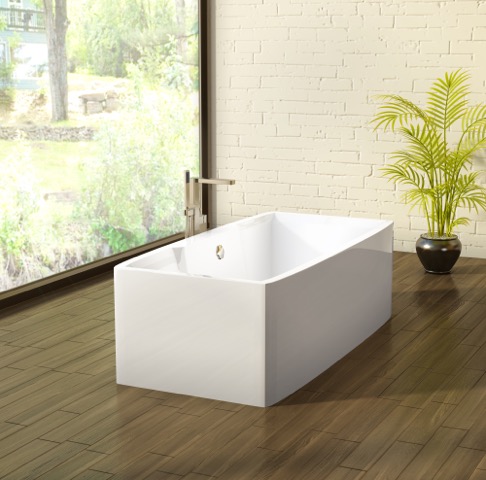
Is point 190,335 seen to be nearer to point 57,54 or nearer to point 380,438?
point 380,438

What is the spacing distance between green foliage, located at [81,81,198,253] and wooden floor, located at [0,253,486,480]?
1.23 meters

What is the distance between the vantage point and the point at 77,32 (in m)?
5.48

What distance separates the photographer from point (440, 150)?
5859 millimetres

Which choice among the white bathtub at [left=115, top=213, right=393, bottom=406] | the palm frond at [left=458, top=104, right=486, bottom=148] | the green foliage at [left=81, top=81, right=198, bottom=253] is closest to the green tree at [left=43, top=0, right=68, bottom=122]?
the green foliage at [left=81, top=81, right=198, bottom=253]

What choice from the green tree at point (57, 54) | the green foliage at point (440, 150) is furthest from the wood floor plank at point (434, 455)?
the green tree at point (57, 54)

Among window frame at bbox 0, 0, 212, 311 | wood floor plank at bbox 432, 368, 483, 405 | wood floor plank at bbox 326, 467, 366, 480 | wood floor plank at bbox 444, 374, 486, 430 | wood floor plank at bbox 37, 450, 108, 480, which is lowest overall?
wood floor plank at bbox 37, 450, 108, 480

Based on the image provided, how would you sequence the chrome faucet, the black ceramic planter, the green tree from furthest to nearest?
the black ceramic planter < the green tree < the chrome faucet

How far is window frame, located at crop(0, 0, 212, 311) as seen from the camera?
17.1 feet

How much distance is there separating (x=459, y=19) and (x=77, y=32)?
240 centimetres

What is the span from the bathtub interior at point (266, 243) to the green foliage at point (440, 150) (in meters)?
0.99

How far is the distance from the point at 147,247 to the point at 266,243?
1317mm

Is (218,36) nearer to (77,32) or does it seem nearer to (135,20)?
(135,20)

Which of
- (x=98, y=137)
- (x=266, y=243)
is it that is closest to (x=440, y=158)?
(x=266, y=243)

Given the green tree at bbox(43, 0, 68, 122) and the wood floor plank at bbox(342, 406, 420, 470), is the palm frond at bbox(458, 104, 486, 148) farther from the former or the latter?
the wood floor plank at bbox(342, 406, 420, 470)
